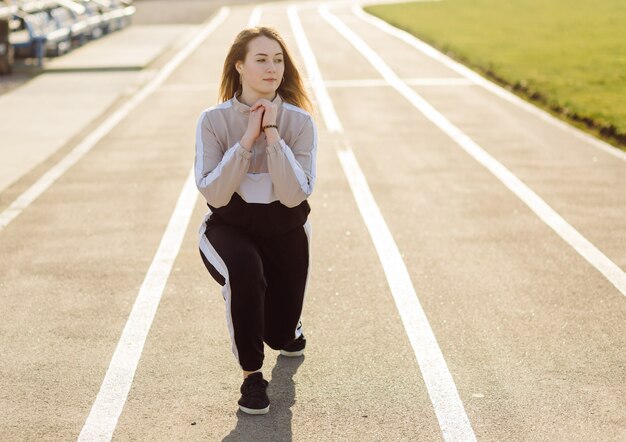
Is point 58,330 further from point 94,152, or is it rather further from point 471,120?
point 471,120

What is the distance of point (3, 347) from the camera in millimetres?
6305

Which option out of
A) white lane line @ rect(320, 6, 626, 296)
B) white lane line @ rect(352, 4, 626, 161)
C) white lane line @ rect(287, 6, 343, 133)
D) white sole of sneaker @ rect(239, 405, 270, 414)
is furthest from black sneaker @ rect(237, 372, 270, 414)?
white lane line @ rect(352, 4, 626, 161)

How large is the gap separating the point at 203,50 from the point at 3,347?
65.9ft

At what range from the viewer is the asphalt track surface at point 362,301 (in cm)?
526

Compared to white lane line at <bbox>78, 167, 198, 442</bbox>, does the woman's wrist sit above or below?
above

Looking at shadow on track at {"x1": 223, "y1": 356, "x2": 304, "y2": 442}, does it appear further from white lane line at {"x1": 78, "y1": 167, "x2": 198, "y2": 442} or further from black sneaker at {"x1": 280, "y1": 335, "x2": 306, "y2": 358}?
white lane line at {"x1": 78, "y1": 167, "x2": 198, "y2": 442}

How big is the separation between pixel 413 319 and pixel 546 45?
64.2 feet

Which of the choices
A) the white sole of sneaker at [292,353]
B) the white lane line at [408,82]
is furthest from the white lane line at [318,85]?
the white sole of sneaker at [292,353]

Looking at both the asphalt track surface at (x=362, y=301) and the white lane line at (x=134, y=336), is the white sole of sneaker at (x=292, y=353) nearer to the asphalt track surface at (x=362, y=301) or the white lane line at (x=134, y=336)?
the asphalt track surface at (x=362, y=301)

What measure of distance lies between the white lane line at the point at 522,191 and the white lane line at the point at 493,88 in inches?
56.4

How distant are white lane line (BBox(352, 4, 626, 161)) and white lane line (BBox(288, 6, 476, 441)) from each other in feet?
10.7

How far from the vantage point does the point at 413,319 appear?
674 centimetres

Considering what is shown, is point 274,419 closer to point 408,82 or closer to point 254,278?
point 254,278

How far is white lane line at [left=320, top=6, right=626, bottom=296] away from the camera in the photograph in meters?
7.91
